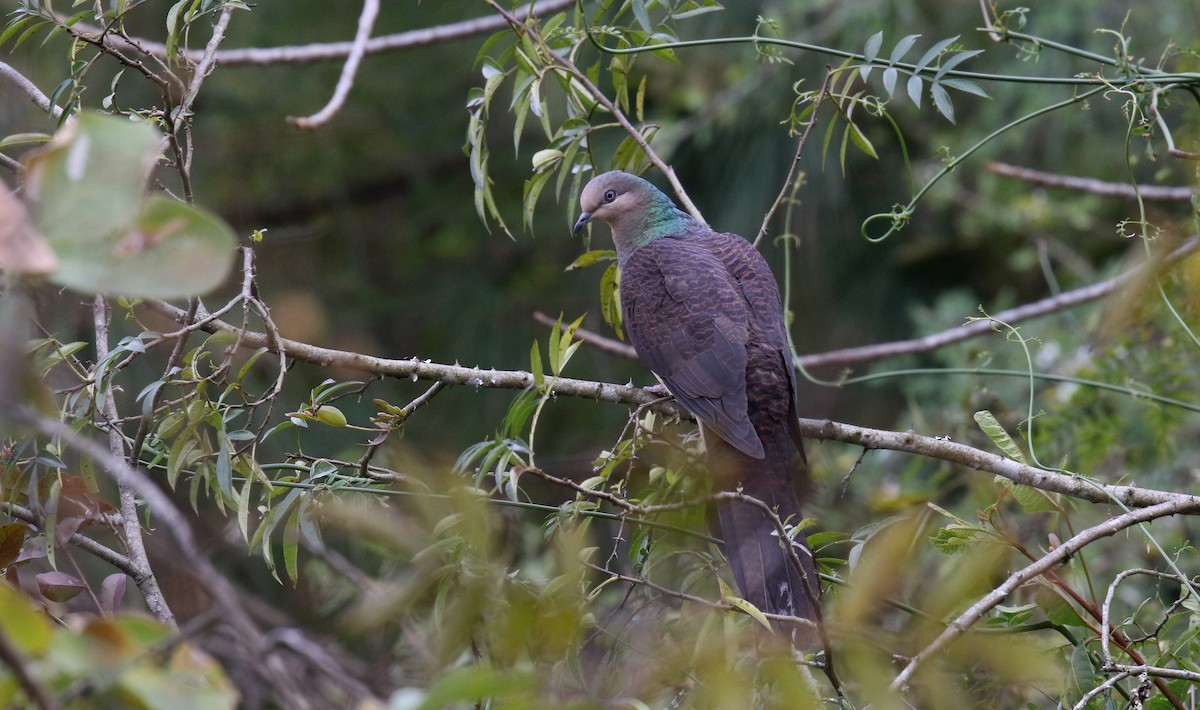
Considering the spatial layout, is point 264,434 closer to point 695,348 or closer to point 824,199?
point 695,348

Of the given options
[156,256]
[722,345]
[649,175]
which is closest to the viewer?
[156,256]

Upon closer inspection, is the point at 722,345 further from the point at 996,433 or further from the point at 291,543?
the point at 291,543

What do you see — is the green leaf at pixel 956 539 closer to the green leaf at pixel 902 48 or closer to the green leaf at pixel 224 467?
the green leaf at pixel 902 48

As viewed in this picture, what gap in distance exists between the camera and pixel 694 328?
258 cm

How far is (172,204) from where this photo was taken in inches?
27.4

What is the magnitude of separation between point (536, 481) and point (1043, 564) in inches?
45.7

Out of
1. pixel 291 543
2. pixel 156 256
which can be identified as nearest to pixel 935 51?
pixel 291 543

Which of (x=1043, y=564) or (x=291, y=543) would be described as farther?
(x=291, y=543)

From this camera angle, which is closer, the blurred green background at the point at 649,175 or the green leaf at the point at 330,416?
the green leaf at the point at 330,416

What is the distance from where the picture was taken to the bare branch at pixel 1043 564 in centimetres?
116

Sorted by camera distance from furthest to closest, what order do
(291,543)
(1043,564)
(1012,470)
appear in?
1. (1012,470)
2. (291,543)
3. (1043,564)

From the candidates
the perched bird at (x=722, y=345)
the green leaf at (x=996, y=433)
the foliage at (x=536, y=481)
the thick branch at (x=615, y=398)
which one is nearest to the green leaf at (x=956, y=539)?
the foliage at (x=536, y=481)

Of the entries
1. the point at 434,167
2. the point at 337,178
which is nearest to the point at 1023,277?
the point at 434,167

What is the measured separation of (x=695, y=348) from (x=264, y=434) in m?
1.17
